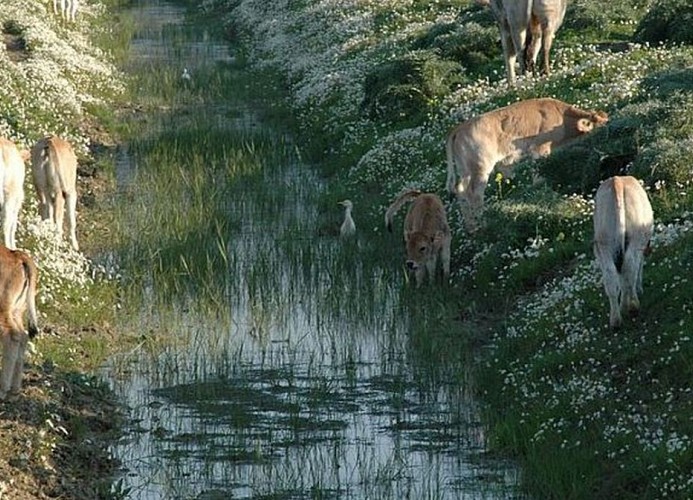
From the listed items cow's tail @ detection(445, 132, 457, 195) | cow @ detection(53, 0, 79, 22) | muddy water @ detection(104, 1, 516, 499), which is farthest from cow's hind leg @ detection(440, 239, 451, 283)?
cow @ detection(53, 0, 79, 22)

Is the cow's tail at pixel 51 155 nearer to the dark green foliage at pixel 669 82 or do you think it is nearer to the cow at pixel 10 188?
the cow at pixel 10 188

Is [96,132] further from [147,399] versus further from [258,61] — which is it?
[147,399]

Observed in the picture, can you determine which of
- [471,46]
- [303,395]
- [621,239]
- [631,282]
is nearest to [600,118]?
[631,282]

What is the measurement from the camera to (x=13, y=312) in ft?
43.7

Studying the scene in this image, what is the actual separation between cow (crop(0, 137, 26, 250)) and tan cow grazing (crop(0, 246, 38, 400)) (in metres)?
3.89

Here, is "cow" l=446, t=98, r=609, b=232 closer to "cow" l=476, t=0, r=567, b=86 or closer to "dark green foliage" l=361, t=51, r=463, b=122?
"cow" l=476, t=0, r=567, b=86

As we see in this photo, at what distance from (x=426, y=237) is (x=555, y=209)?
1.49 metres

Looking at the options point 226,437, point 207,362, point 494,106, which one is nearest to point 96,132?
point 494,106

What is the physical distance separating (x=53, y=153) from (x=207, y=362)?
470 cm

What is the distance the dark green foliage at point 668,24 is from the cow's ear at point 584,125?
6.05 metres

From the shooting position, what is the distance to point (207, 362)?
607 inches

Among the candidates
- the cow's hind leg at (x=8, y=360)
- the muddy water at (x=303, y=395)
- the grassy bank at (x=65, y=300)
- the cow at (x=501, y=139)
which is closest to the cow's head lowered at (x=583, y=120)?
the cow at (x=501, y=139)

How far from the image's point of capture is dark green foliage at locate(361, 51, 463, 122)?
2472 cm

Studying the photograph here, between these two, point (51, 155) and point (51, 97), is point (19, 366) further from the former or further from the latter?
point (51, 97)
